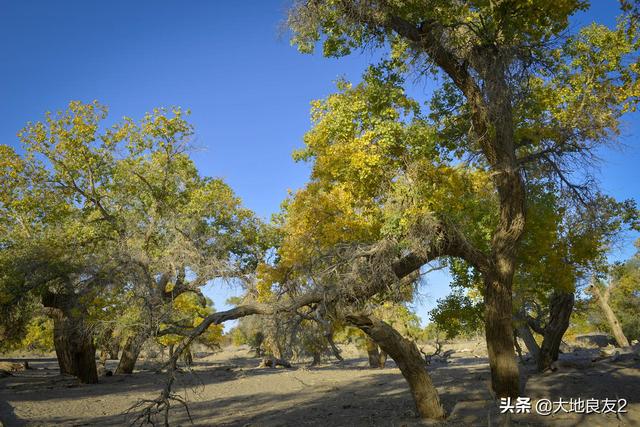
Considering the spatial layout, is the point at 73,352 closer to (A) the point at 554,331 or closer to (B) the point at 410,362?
(B) the point at 410,362

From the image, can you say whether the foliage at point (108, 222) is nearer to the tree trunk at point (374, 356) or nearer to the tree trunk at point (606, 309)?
the tree trunk at point (374, 356)

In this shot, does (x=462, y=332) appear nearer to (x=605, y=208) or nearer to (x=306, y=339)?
(x=605, y=208)

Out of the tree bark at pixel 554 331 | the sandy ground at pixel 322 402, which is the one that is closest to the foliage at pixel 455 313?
the sandy ground at pixel 322 402

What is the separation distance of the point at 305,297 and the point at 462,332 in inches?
299

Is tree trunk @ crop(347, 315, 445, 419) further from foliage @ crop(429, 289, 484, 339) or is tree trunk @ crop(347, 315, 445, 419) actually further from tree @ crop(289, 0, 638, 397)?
foliage @ crop(429, 289, 484, 339)

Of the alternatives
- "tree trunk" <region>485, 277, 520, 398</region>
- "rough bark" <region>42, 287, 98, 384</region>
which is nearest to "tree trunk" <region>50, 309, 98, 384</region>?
"rough bark" <region>42, 287, 98, 384</region>

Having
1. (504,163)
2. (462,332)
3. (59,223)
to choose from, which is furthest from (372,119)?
(59,223)

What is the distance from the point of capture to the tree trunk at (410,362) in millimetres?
8234

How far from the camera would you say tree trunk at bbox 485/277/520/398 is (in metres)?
8.85

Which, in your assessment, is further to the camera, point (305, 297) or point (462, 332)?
point (462, 332)

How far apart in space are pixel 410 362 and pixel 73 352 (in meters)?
16.8

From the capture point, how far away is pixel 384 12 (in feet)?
28.0

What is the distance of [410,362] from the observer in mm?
8477

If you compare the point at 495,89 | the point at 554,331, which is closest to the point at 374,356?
the point at 554,331
